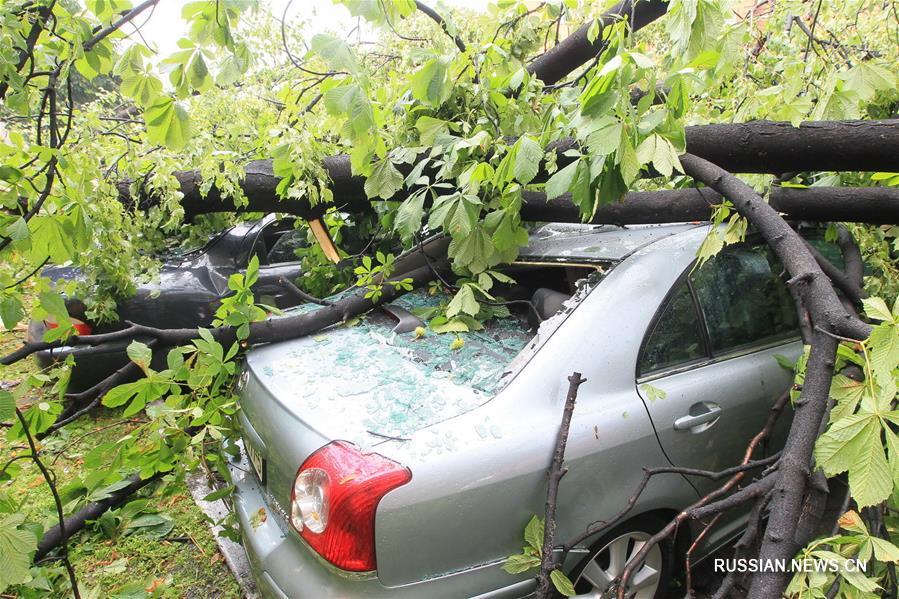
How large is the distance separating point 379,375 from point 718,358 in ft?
4.53

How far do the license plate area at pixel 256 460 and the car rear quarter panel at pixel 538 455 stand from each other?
66cm

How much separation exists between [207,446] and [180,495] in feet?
3.38

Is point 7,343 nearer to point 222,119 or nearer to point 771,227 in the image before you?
point 222,119

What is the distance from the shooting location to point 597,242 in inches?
97.9

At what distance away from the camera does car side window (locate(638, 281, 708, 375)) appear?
6.56 feet

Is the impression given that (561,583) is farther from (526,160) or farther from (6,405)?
(6,405)

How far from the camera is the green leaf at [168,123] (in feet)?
5.70

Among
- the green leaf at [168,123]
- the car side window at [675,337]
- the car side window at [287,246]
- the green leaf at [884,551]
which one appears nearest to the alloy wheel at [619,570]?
the car side window at [675,337]

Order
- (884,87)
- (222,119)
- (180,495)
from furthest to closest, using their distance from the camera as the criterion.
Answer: (222,119)
(180,495)
(884,87)

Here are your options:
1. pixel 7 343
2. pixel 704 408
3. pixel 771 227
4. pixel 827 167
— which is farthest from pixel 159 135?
pixel 7 343

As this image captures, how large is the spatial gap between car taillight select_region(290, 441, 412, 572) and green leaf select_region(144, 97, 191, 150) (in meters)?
1.15

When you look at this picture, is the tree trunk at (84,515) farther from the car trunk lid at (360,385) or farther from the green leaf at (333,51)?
the green leaf at (333,51)

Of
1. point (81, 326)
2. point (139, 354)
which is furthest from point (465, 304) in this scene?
point (81, 326)

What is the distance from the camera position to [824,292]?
1.47m
